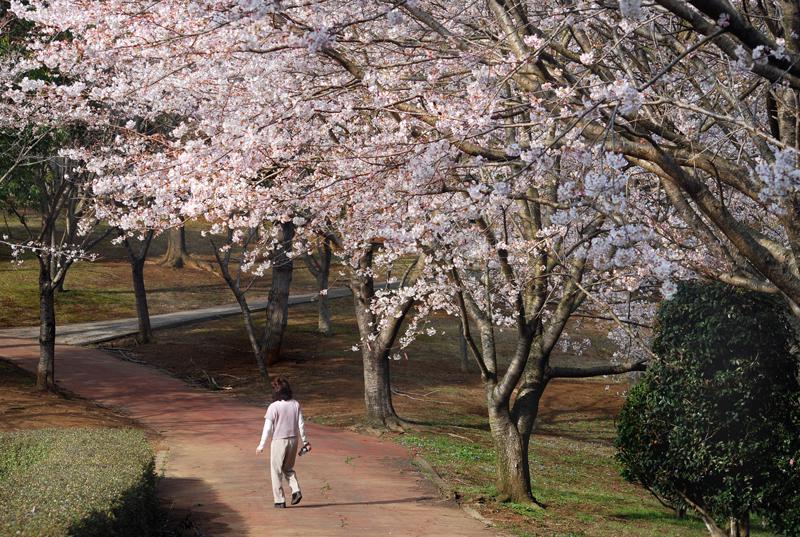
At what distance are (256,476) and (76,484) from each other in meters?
6.05

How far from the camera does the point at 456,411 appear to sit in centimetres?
2594

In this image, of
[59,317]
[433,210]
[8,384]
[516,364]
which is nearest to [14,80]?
[8,384]

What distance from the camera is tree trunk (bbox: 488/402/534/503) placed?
13.9 metres

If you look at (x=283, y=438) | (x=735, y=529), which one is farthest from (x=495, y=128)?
(x=283, y=438)

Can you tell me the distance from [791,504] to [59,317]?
109 ft

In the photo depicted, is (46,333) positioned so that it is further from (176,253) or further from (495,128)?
(176,253)

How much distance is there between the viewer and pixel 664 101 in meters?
6.45

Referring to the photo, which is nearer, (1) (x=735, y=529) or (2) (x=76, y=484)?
(2) (x=76, y=484)

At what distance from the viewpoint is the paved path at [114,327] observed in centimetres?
3238

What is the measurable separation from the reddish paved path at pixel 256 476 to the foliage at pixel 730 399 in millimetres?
2922

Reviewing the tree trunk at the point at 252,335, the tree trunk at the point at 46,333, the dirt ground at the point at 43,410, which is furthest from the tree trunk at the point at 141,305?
the tree trunk at the point at 46,333

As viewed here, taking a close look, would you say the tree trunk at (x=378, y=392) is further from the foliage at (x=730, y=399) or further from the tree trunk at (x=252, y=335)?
the foliage at (x=730, y=399)

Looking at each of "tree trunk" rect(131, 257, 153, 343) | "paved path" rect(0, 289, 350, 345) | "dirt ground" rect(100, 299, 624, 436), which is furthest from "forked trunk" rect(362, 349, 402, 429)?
"tree trunk" rect(131, 257, 153, 343)

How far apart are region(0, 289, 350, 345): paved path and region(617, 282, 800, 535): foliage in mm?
21428
